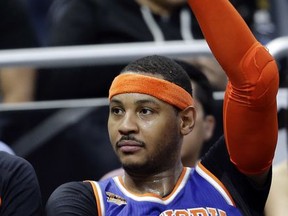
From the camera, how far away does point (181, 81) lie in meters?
3.56

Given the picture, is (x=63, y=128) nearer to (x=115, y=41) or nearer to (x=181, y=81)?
(x=115, y=41)

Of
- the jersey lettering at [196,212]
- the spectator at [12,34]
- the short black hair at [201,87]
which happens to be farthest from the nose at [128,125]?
the spectator at [12,34]

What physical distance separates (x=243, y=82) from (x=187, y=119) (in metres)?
0.30

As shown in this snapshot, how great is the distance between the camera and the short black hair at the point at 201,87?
4.55m

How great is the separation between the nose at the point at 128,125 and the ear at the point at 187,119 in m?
0.20

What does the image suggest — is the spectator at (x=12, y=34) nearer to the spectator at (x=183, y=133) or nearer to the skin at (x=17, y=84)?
the skin at (x=17, y=84)

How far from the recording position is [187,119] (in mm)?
3572

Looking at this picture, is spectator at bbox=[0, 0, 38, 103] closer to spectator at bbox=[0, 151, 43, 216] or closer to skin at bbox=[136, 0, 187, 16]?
skin at bbox=[136, 0, 187, 16]

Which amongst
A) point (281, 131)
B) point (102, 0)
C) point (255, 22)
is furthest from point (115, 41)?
point (255, 22)

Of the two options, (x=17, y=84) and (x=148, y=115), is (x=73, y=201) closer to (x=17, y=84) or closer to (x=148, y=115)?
(x=148, y=115)

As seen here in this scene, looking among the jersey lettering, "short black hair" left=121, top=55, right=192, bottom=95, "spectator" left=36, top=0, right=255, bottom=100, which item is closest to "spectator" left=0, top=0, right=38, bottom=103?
"spectator" left=36, top=0, right=255, bottom=100

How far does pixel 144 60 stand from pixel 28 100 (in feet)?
5.72

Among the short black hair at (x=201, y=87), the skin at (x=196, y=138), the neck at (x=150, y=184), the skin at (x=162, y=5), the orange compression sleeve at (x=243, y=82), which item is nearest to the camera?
the orange compression sleeve at (x=243, y=82)

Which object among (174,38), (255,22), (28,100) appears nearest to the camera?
(28,100)
